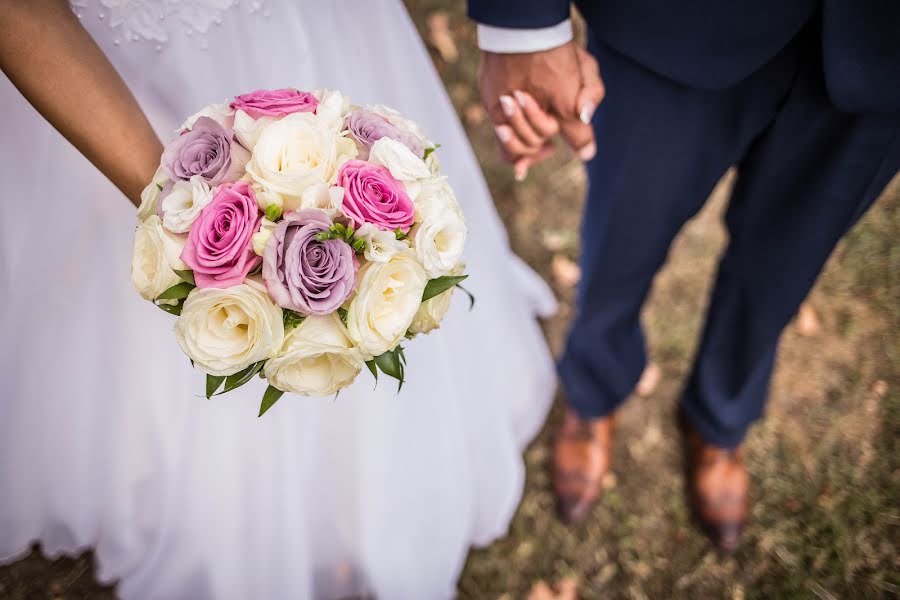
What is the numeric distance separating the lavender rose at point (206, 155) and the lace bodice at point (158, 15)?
436 mm

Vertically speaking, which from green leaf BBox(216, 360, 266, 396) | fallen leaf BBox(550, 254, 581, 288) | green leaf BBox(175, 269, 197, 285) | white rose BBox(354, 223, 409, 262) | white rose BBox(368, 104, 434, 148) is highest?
green leaf BBox(175, 269, 197, 285)

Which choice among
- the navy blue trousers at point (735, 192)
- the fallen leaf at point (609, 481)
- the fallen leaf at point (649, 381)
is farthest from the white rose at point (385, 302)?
the fallen leaf at point (649, 381)

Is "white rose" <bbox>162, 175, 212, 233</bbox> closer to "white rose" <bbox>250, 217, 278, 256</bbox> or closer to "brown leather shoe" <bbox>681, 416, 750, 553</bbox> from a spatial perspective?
"white rose" <bbox>250, 217, 278, 256</bbox>

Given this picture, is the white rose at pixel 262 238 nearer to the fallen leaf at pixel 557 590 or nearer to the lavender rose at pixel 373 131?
the lavender rose at pixel 373 131

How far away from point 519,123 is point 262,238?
754 millimetres

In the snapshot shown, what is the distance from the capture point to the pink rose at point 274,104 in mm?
977

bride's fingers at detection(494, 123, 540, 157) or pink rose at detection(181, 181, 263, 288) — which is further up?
pink rose at detection(181, 181, 263, 288)

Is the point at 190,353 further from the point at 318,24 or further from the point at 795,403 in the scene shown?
the point at 795,403

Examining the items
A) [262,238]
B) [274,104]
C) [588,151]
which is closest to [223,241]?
[262,238]

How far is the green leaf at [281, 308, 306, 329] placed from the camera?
896mm

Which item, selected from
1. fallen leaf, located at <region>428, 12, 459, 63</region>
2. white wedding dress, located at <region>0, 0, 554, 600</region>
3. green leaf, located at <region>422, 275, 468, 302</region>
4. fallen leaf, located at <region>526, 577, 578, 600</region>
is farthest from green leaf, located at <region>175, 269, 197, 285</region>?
fallen leaf, located at <region>428, 12, 459, 63</region>

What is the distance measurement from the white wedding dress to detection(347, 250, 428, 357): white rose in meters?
0.74

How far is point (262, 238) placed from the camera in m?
0.86

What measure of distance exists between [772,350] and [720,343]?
0.16m
